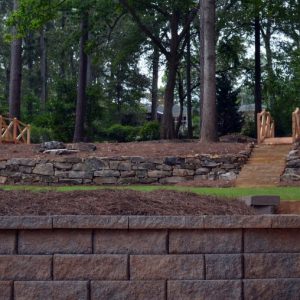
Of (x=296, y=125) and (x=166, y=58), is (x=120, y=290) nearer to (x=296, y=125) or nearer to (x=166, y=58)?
(x=296, y=125)

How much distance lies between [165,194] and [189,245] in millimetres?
1522

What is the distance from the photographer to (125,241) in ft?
20.7

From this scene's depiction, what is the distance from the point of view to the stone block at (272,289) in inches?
250

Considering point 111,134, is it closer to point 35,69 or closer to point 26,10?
point 26,10

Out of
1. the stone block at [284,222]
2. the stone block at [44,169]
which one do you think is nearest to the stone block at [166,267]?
the stone block at [284,222]

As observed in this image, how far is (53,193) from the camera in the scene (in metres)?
7.71

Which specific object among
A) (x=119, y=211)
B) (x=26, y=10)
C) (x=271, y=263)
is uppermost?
(x=26, y=10)

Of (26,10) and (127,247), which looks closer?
(127,247)

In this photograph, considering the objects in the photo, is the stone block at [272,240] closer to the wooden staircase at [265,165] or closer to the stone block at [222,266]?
the stone block at [222,266]

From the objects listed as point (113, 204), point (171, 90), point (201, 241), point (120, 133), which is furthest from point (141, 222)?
point (120, 133)

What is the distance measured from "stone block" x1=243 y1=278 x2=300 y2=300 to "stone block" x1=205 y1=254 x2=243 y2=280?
0.15 meters

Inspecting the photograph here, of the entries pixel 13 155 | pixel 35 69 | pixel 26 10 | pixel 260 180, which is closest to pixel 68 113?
pixel 26 10

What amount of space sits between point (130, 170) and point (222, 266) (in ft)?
39.1

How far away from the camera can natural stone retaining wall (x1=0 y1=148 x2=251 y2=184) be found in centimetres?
1811
